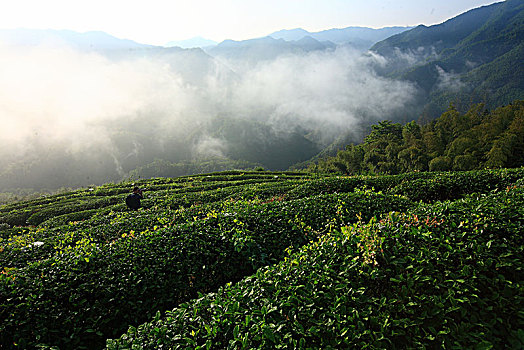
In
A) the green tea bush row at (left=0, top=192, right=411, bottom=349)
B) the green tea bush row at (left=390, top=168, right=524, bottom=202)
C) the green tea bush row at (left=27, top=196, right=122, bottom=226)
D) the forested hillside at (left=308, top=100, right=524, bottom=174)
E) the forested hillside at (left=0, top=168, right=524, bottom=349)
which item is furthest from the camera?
the forested hillside at (left=308, top=100, right=524, bottom=174)

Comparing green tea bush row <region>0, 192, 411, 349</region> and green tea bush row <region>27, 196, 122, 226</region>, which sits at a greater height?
green tea bush row <region>0, 192, 411, 349</region>

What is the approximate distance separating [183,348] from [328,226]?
16.0 ft

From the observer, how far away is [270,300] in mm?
4051

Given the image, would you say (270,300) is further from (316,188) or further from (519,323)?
(316,188)

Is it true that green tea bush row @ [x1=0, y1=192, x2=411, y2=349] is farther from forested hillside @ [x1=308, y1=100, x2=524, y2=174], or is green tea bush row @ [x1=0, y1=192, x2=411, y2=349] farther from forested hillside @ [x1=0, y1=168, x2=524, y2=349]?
forested hillside @ [x1=308, y1=100, x2=524, y2=174]

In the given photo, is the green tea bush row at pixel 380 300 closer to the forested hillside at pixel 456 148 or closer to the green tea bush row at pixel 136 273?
the green tea bush row at pixel 136 273

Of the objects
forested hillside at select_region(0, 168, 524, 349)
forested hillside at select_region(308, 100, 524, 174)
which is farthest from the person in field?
forested hillside at select_region(308, 100, 524, 174)

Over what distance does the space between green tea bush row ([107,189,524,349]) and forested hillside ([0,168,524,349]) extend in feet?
0.06

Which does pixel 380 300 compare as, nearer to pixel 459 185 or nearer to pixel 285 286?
pixel 285 286

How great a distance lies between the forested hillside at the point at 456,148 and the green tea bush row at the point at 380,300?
32435 mm

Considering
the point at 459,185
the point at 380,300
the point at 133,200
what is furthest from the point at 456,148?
the point at 380,300

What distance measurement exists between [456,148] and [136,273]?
43.6 meters

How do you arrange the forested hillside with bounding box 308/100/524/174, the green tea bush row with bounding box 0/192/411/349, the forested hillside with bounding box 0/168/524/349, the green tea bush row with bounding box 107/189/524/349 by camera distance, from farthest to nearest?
1. the forested hillside with bounding box 308/100/524/174
2. the green tea bush row with bounding box 0/192/411/349
3. the forested hillside with bounding box 0/168/524/349
4. the green tea bush row with bounding box 107/189/524/349

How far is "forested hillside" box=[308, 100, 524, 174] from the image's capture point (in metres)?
31.0
